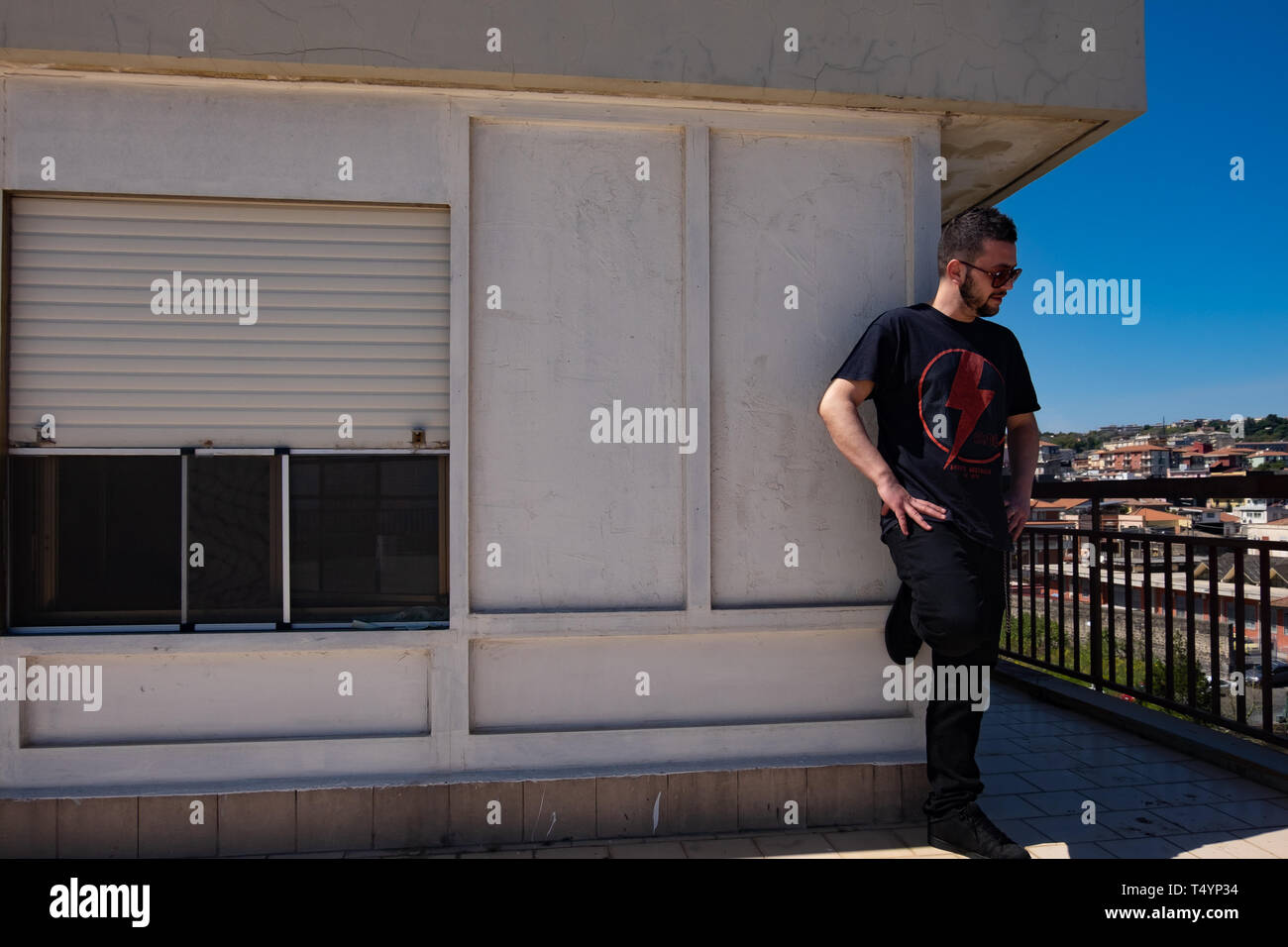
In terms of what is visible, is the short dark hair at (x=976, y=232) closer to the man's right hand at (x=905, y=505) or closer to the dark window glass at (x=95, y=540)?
the man's right hand at (x=905, y=505)

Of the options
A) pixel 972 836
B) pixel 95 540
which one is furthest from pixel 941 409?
pixel 95 540

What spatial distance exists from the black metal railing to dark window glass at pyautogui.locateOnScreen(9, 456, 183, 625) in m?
4.86

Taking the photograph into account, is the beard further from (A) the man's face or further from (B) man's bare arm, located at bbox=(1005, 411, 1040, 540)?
(B) man's bare arm, located at bbox=(1005, 411, 1040, 540)

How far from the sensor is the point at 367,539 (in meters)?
3.28

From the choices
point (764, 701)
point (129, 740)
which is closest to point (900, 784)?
point (764, 701)

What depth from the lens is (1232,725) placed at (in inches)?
166

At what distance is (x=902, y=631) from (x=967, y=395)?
100cm

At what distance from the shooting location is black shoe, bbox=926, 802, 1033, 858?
295 cm

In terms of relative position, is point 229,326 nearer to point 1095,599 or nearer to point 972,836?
point 972,836

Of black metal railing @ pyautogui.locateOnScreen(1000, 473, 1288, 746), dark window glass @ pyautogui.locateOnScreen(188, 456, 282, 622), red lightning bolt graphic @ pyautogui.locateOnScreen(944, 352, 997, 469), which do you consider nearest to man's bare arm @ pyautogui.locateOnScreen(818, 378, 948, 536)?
red lightning bolt graphic @ pyautogui.locateOnScreen(944, 352, 997, 469)

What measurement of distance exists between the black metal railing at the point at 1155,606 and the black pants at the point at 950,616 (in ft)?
5.65
